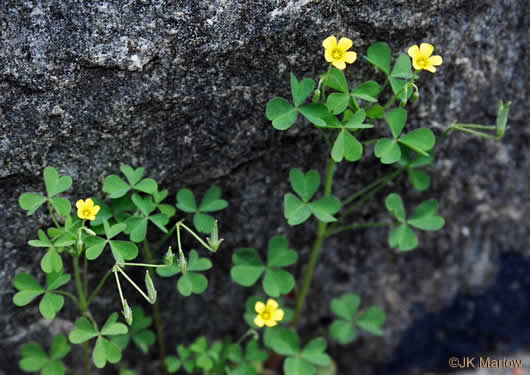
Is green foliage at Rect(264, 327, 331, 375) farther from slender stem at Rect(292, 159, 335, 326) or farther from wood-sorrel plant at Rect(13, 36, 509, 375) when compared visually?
slender stem at Rect(292, 159, 335, 326)

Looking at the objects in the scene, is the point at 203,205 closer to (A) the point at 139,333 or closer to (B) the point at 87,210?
(B) the point at 87,210

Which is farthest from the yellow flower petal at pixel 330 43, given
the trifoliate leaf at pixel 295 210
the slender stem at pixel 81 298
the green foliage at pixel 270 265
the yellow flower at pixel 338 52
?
the slender stem at pixel 81 298

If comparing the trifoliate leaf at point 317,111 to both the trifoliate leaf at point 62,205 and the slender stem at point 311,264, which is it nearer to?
the slender stem at point 311,264

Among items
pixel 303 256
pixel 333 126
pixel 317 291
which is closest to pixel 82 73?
pixel 333 126

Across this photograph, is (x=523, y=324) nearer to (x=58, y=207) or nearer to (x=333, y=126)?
(x=333, y=126)

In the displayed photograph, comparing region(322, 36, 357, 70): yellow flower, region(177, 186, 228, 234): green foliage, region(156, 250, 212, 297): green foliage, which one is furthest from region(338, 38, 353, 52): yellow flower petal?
region(156, 250, 212, 297): green foliage

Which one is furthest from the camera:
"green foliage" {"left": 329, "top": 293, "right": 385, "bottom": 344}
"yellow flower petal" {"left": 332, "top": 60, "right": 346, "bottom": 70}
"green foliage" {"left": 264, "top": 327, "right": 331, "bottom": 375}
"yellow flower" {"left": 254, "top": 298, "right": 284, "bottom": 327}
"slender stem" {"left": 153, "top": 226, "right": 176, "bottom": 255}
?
"green foliage" {"left": 329, "top": 293, "right": 385, "bottom": 344}
